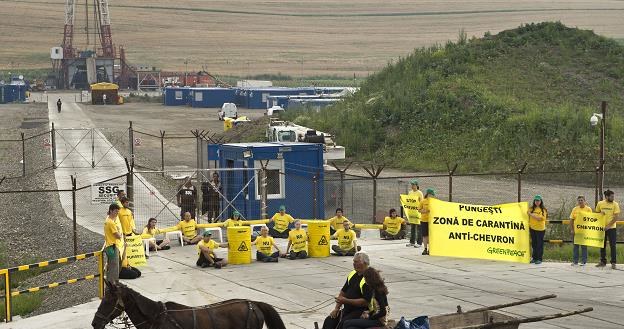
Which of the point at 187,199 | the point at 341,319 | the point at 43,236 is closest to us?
the point at 341,319

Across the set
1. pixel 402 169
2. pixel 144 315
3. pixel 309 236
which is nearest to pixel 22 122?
pixel 402 169

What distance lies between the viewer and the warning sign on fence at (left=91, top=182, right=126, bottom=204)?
1048 inches

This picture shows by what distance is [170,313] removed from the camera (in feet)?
43.4

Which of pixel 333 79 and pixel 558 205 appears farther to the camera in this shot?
pixel 333 79

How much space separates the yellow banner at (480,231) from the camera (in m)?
24.2

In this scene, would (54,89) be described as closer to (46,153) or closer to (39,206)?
(46,153)

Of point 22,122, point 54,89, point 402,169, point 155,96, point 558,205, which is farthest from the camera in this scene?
point 54,89

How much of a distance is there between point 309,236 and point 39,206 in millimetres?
15155

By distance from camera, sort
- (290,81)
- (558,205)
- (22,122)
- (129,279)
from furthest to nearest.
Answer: (290,81) < (22,122) < (558,205) < (129,279)

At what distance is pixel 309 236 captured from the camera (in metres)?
25.0

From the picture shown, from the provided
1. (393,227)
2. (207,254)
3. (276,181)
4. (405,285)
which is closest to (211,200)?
(276,181)

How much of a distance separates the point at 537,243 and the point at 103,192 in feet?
34.6

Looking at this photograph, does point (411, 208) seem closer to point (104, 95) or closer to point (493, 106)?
point (493, 106)

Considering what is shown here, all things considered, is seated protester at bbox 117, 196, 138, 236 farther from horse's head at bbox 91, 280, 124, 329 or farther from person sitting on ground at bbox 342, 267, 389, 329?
person sitting on ground at bbox 342, 267, 389, 329
